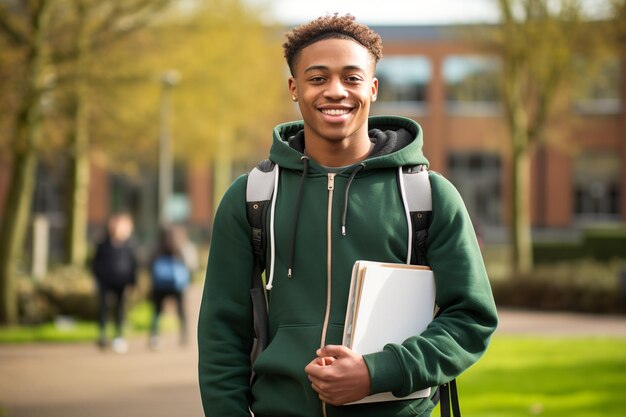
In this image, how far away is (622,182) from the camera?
45906mm

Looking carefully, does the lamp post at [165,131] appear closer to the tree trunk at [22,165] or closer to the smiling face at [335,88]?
the tree trunk at [22,165]

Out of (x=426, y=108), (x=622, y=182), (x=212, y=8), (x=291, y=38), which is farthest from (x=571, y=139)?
(x=291, y=38)

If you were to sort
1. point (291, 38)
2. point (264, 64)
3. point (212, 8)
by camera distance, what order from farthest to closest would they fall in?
point (264, 64) → point (212, 8) → point (291, 38)

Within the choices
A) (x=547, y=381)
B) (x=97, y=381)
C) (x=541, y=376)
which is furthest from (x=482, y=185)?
(x=97, y=381)

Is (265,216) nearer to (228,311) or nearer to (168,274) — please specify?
(228,311)

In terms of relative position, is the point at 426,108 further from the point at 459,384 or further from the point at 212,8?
the point at 459,384

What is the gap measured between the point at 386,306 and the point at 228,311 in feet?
1.43

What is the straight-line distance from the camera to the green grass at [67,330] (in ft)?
50.6

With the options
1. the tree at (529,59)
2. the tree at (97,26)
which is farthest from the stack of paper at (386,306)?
the tree at (529,59)

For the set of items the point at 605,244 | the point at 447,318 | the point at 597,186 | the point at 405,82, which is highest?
the point at 405,82

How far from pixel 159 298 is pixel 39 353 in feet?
5.29

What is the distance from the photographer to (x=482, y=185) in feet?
160

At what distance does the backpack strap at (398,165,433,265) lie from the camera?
282cm

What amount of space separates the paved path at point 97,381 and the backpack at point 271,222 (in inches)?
226
